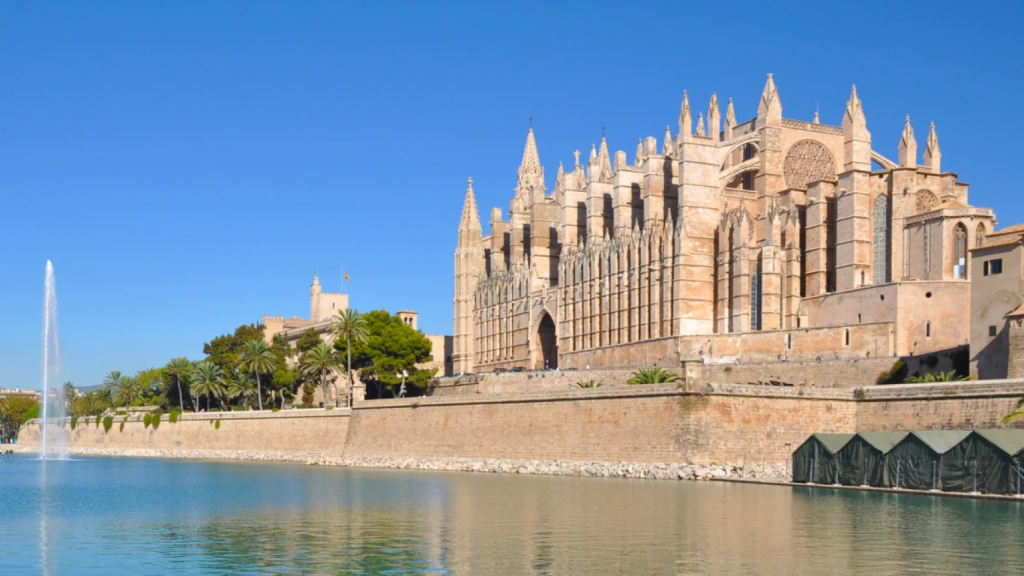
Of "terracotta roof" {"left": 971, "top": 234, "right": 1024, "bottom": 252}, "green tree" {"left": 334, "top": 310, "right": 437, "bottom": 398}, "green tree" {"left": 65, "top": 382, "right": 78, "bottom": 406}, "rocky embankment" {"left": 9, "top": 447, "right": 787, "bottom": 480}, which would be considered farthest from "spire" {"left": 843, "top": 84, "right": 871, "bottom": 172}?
"green tree" {"left": 65, "top": 382, "right": 78, "bottom": 406}

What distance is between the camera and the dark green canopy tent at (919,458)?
2948 centimetres

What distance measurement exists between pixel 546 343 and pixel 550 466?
1035 inches

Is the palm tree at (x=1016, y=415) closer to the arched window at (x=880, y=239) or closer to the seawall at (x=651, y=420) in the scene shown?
the seawall at (x=651, y=420)

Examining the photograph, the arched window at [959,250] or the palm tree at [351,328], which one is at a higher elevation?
the arched window at [959,250]

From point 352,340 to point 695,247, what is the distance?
1851cm

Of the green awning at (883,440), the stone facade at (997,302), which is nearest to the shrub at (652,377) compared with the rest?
the green awning at (883,440)

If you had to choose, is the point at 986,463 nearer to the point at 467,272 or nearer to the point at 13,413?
the point at 467,272

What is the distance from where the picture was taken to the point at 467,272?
73.4 m

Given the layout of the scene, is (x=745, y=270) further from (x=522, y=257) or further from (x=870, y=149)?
(x=522, y=257)

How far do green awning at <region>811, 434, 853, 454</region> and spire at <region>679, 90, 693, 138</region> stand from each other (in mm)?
22422

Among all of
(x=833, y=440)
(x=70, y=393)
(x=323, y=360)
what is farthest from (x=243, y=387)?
(x=833, y=440)

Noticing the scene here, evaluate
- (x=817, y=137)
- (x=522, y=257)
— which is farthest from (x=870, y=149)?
(x=522, y=257)

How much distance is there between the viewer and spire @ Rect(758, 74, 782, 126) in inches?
2114

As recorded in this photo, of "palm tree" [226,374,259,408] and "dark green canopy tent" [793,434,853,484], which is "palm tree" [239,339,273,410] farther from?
"dark green canopy tent" [793,434,853,484]
